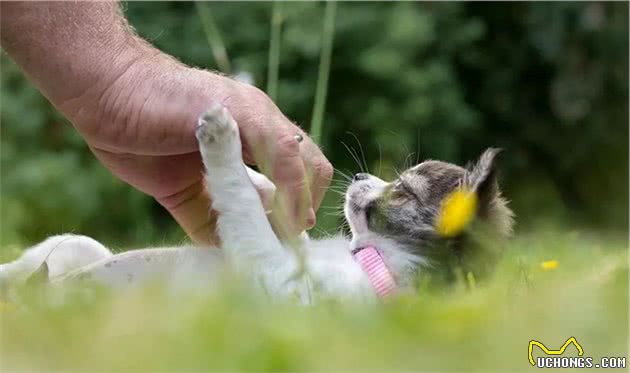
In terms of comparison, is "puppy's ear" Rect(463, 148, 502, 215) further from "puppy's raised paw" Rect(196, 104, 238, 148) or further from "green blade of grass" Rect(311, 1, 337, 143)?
"puppy's raised paw" Rect(196, 104, 238, 148)

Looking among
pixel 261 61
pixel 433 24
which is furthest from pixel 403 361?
pixel 433 24

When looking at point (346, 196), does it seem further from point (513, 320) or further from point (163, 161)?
point (513, 320)

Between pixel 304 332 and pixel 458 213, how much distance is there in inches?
40.5

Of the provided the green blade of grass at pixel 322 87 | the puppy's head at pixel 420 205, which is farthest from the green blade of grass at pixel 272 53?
the puppy's head at pixel 420 205

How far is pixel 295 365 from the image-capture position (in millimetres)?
1413

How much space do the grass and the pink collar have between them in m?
0.37

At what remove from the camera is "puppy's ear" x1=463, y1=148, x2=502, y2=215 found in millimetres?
2428

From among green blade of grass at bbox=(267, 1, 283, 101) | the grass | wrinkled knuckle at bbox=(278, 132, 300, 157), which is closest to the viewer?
the grass

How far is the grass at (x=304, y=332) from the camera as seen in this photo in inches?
56.8

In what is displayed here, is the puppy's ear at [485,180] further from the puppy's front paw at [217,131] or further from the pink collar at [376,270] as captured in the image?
the puppy's front paw at [217,131]

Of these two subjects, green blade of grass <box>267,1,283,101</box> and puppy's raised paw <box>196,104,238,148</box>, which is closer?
puppy's raised paw <box>196,104,238,148</box>

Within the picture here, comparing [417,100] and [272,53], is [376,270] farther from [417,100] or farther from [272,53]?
[417,100]

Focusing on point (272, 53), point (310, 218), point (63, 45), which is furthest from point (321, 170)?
point (272, 53)

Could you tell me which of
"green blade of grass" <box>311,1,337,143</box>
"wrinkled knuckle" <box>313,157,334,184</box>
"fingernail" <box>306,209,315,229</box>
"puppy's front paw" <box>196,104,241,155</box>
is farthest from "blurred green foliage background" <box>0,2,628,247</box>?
"puppy's front paw" <box>196,104,241,155</box>
